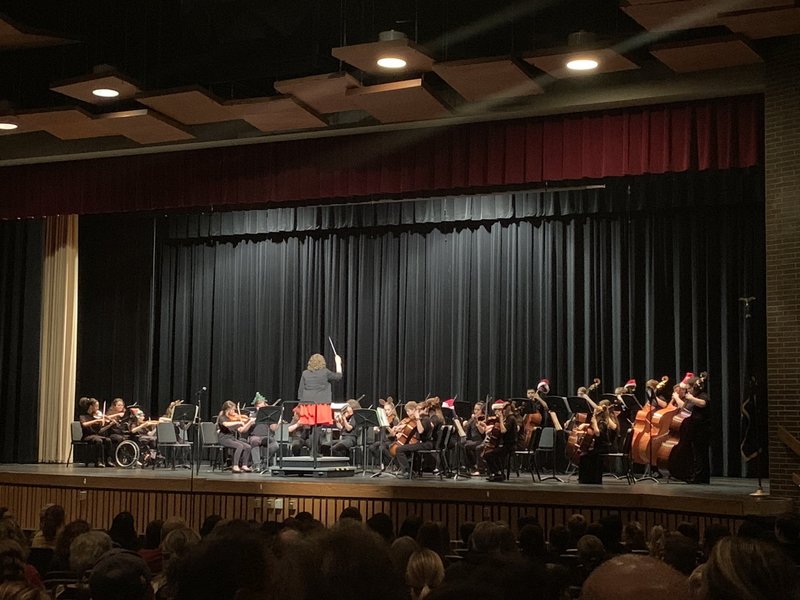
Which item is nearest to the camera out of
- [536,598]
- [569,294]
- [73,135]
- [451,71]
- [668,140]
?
[536,598]

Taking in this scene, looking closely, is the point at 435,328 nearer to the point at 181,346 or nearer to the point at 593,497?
the point at 181,346

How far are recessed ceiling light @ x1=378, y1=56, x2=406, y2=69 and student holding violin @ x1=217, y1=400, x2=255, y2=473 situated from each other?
20.7 ft

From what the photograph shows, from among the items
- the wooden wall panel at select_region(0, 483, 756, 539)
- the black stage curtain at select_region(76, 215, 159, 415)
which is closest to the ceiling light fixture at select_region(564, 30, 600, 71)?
the wooden wall panel at select_region(0, 483, 756, 539)

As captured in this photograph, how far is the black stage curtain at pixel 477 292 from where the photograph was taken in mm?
14484

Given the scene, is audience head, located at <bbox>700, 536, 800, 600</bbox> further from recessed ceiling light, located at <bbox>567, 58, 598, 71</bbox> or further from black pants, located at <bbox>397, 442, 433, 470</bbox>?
black pants, located at <bbox>397, 442, 433, 470</bbox>

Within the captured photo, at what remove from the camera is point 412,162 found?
38.1 ft

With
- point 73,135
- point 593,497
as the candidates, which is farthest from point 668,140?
point 73,135

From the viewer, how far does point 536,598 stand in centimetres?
162

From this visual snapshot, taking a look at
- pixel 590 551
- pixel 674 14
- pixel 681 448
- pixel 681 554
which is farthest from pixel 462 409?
pixel 681 554

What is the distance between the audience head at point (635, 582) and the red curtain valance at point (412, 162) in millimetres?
9190

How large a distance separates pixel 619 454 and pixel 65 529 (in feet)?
25.7

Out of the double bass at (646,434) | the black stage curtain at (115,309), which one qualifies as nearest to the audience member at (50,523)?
the double bass at (646,434)

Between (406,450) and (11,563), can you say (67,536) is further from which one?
(406,450)

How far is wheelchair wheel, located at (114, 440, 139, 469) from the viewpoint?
14867 millimetres
